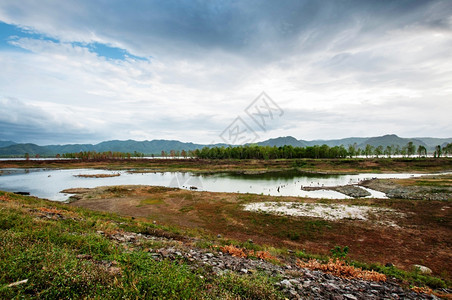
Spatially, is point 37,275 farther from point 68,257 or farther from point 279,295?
point 279,295

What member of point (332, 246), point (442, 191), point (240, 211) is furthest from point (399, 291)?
point (442, 191)

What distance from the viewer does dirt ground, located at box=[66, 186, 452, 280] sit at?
14812 millimetres

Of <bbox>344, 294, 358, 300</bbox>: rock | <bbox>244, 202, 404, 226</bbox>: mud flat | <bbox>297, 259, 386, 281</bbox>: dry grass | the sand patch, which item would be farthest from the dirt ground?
<bbox>344, 294, 358, 300</bbox>: rock

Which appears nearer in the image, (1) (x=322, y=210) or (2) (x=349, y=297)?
(2) (x=349, y=297)

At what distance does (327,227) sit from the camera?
2030cm

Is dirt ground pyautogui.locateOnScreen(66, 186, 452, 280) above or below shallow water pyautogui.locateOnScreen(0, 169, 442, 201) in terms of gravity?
above

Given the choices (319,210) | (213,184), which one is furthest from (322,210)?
(213,184)

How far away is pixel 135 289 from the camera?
464 cm

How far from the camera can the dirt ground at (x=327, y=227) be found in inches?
583

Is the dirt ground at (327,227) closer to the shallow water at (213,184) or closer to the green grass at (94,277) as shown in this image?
the green grass at (94,277)

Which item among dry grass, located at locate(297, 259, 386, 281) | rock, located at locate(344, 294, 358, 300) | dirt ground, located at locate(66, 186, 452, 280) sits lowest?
dirt ground, located at locate(66, 186, 452, 280)

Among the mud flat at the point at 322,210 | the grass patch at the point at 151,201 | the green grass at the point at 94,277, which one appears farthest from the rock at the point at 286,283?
the grass patch at the point at 151,201

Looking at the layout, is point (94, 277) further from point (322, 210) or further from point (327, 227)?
point (322, 210)

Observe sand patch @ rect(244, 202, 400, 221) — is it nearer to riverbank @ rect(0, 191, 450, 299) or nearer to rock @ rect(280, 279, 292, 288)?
riverbank @ rect(0, 191, 450, 299)
